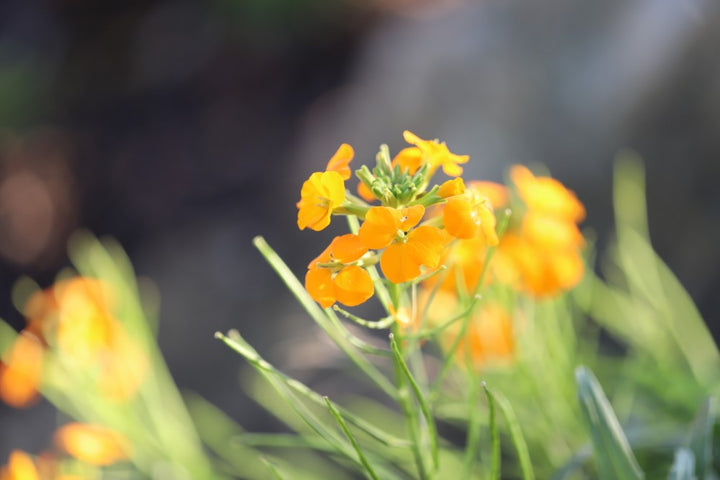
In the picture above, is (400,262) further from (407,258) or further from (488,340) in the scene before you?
(488,340)

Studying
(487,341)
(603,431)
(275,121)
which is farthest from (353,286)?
(275,121)

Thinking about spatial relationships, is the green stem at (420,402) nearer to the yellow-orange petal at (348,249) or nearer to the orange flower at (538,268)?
the yellow-orange petal at (348,249)

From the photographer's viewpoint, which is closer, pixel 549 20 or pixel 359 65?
pixel 549 20

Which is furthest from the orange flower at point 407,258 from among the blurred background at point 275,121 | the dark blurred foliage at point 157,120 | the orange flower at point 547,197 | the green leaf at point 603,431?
the dark blurred foliage at point 157,120

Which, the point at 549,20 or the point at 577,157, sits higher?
the point at 549,20

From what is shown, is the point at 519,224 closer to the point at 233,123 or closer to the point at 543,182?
the point at 543,182

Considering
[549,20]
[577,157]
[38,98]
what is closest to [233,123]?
[38,98]
